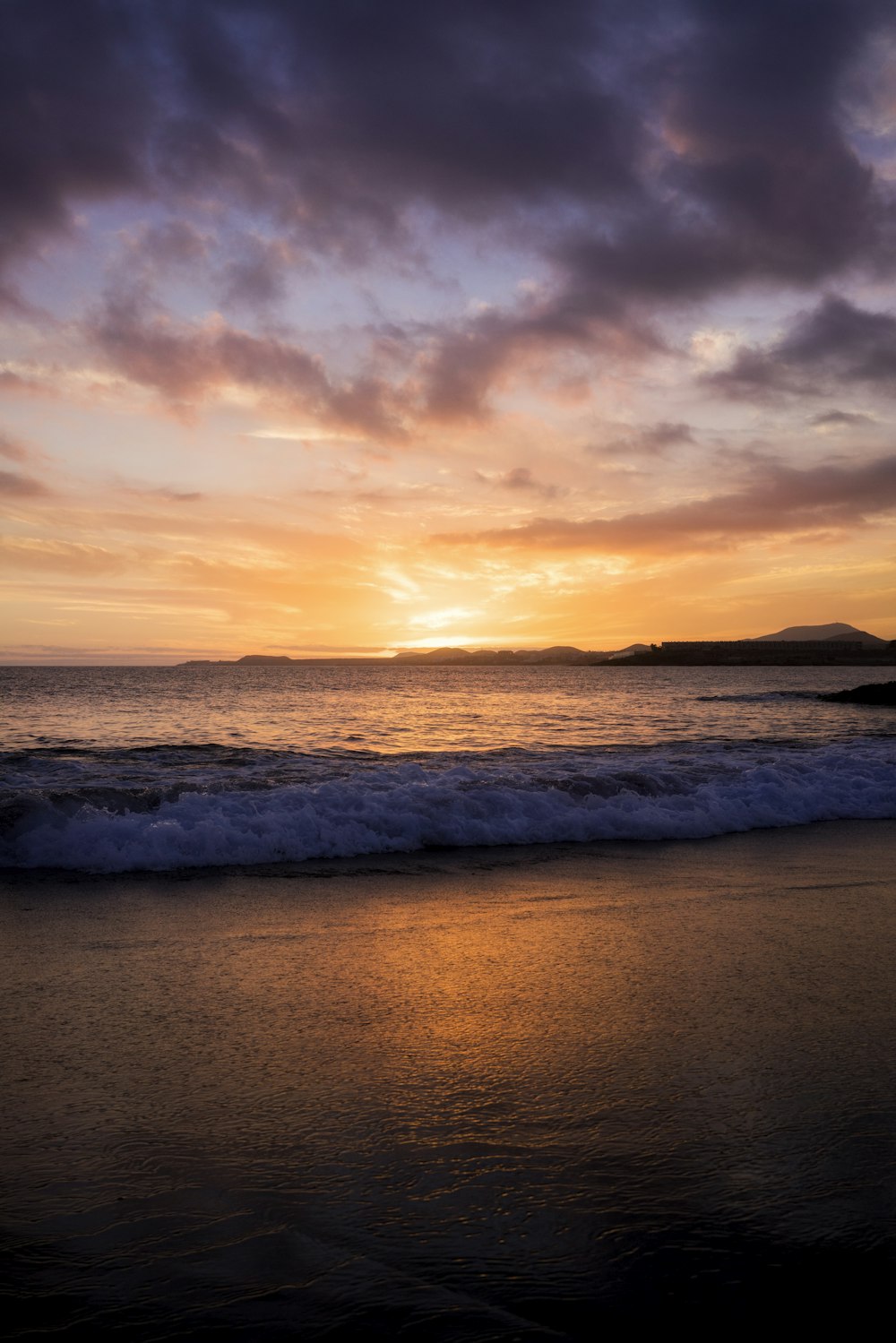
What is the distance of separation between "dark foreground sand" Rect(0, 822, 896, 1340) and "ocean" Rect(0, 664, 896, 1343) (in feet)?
Result: 0.04

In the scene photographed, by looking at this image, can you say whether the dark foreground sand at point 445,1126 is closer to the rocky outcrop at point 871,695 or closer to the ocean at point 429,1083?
the ocean at point 429,1083

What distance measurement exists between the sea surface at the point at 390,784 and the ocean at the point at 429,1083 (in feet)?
0.32

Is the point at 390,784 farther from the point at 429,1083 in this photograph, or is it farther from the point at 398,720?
the point at 398,720

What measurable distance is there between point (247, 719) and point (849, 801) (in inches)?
974

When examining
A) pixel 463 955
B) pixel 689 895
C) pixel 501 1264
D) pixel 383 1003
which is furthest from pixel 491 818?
pixel 501 1264

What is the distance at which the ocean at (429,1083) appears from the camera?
250 cm

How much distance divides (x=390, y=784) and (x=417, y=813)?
1.96 m

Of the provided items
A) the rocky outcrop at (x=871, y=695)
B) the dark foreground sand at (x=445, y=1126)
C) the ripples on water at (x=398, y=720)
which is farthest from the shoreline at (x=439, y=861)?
the rocky outcrop at (x=871, y=695)

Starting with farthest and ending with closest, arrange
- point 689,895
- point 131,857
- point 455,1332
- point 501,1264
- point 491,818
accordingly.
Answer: point 491,818 < point 131,857 < point 689,895 < point 501,1264 < point 455,1332

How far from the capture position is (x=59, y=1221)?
2.81m

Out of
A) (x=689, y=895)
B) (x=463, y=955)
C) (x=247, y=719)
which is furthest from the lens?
(x=247, y=719)

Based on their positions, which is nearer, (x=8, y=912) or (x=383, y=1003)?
(x=383, y=1003)

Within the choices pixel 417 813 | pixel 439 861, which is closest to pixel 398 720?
pixel 417 813

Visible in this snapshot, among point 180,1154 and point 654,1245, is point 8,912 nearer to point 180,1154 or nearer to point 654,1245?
point 180,1154
